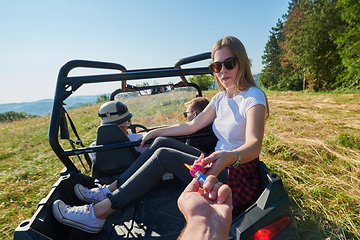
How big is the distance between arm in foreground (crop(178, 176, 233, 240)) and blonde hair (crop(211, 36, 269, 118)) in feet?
3.22

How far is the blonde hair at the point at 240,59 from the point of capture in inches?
66.0

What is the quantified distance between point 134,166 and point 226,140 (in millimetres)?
860

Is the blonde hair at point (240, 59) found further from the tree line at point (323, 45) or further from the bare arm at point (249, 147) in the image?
the tree line at point (323, 45)

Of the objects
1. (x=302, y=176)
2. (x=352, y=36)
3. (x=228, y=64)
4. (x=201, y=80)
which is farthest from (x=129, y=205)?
(x=352, y=36)

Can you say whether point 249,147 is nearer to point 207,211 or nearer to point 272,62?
point 207,211

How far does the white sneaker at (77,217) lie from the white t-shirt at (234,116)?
1.14 m

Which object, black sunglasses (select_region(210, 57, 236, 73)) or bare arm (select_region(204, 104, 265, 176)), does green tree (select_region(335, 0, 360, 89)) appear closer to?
black sunglasses (select_region(210, 57, 236, 73))

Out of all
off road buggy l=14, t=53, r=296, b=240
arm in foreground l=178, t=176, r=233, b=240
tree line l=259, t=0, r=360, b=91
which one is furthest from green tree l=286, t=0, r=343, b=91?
arm in foreground l=178, t=176, r=233, b=240

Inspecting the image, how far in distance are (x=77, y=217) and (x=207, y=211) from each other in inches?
44.8

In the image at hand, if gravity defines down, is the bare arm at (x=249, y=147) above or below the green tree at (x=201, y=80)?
below

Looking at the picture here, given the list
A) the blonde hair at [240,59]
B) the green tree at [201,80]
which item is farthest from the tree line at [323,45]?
the blonde hair at [240,59]

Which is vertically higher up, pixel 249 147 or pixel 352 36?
pixel 352 36

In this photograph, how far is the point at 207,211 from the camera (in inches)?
32.6

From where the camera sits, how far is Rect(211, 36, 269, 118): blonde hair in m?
1.68
